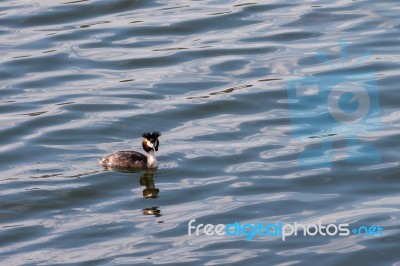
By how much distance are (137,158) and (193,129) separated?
1717mm

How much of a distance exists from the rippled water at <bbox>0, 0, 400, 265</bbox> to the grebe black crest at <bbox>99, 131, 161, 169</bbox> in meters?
0.16

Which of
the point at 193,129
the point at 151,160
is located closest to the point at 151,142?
the point at 151,160

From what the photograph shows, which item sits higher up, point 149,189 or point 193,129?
point 193,129

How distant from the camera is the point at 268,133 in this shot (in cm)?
1712

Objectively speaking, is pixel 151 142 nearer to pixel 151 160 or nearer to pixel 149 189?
pixel 151 160

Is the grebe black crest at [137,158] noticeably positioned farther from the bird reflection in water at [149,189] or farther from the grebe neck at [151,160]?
the bird reflection in water at [149,189]

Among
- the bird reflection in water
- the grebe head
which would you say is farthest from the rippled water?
the grebe head

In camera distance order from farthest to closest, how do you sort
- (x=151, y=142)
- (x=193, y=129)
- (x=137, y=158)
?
(x=193, y=129) → (x=151, y=142) → (x=137, y=158)

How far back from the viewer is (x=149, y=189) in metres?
15.4

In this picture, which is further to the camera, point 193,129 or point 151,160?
point 193,129

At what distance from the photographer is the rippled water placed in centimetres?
1351

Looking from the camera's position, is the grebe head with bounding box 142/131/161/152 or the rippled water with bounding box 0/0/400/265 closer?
the rippled water with bounding box 0/0/400/265

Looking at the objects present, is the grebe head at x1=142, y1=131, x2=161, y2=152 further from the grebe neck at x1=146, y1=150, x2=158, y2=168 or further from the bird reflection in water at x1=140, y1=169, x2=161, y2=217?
the bird reflection in water at x1=140, y1=169, x2=161, y2=217

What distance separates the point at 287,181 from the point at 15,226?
3.51 metres
